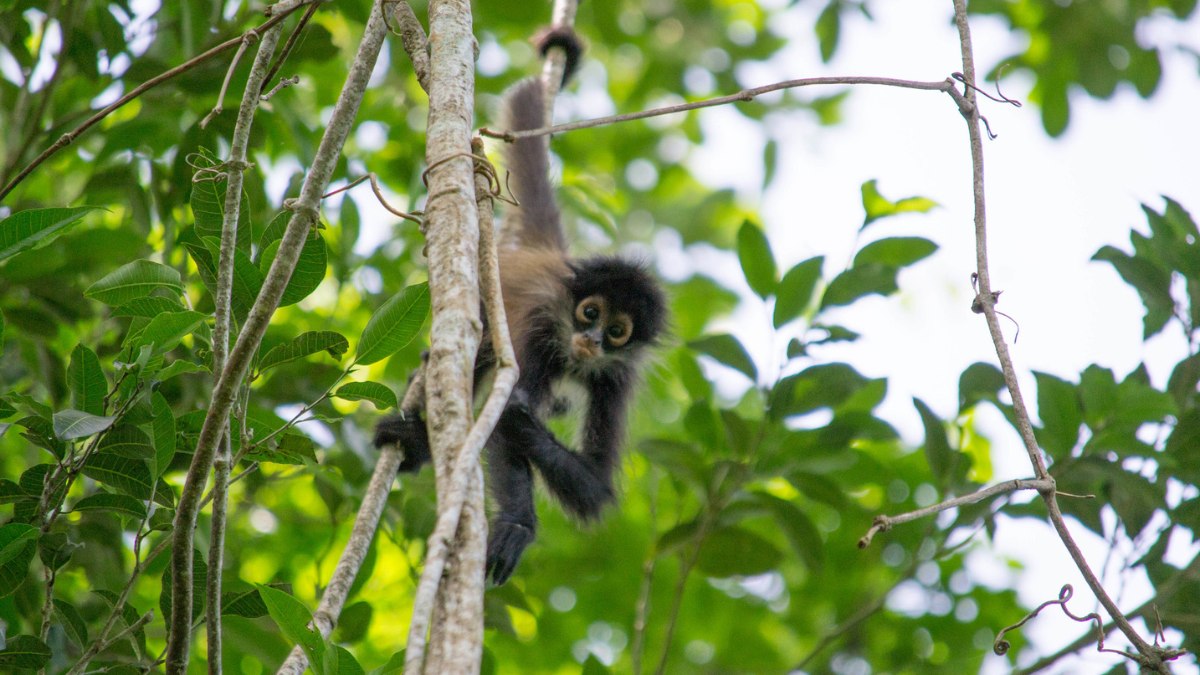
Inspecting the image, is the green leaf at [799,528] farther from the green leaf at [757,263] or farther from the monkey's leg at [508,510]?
the monkey's leg at [508,510]

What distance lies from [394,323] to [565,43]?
297cm

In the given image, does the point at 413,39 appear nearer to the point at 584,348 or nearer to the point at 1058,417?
the point at 584,348

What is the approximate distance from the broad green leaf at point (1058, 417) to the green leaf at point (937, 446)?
1.28ft

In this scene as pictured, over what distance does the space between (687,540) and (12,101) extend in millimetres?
3200

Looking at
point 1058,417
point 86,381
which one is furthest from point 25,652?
point 1058,417

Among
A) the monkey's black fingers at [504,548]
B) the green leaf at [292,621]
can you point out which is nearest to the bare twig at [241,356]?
the green leaf at [292,621]

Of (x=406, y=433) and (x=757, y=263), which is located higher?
(x=757, y=263)

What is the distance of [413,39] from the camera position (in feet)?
7.27

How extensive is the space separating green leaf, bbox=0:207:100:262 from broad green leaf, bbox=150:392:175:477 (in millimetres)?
397

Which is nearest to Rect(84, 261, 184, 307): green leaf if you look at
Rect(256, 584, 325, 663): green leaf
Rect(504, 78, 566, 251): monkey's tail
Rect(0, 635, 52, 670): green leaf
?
Rect(256, 584, 325, 663): green leaf

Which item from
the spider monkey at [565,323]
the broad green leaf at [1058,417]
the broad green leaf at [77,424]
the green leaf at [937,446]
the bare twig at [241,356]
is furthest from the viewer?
the spider monkey at [565,323]

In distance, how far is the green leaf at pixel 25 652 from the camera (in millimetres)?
1979

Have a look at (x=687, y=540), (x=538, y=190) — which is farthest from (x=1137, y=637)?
(x=538, y=190)

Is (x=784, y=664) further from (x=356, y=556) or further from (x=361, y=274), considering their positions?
(x=356, y=556)
